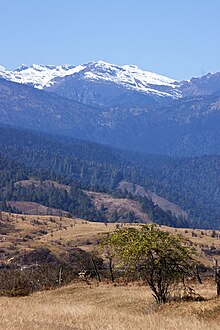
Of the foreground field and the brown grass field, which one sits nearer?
the foreground field

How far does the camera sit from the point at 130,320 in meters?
25.0

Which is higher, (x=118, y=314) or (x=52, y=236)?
(x=118, y=314)

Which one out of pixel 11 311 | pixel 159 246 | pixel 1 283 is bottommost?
pixel 1 283

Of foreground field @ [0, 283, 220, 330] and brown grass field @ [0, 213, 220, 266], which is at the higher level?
foreground field @ [0, 283, 220, 330]

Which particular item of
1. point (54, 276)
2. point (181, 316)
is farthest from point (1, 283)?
point (181, 316)

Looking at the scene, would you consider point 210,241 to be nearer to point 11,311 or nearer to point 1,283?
point 1,283

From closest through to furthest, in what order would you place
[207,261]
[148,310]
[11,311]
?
[11,311], [148,310], [207,261]

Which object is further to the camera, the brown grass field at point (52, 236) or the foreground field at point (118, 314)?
the brown grass field at point (52, 236)

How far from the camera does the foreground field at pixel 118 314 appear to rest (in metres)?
22.4

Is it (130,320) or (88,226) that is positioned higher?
(130,320)

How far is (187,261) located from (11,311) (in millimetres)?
12296

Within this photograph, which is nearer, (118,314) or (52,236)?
(118,314)

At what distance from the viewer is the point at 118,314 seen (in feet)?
95.8

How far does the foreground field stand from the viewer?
73.5 feet
